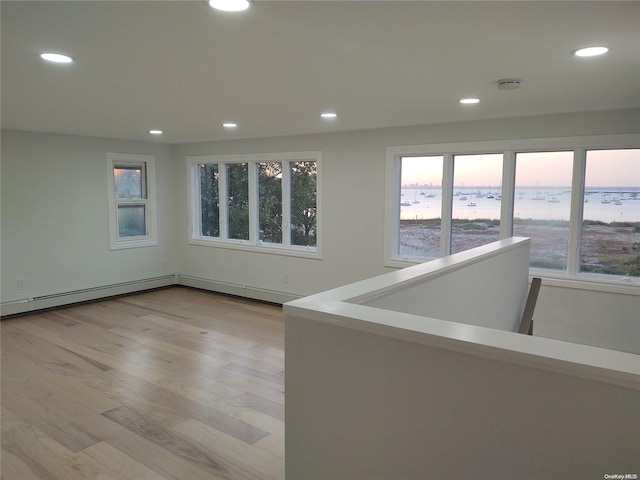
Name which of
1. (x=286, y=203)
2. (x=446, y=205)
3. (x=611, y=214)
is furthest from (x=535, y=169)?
(x=286, y=203)

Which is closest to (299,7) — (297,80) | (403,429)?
(297,80)

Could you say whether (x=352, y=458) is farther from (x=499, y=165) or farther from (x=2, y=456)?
(x=499, y=165)

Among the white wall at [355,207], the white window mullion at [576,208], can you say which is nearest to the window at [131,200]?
the white wall at [355,207]

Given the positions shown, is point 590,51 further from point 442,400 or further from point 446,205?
point 446,205

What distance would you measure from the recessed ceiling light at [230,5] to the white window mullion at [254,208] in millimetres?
4824

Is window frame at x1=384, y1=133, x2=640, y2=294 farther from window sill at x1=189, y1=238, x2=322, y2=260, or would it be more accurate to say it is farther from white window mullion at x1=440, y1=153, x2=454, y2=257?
window sill at x1=189, y1=238, x2=322, y2=260

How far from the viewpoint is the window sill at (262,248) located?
5.99m

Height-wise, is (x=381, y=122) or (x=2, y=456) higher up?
(x=381, y=122)

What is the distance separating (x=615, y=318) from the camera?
160 inches

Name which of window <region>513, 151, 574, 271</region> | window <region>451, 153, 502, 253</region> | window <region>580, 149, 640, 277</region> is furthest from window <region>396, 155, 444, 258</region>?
window <region>580, 149, 640, 277</region>

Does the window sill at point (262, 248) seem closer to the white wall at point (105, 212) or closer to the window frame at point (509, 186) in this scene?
Answer: the white wall at point (105, 212)

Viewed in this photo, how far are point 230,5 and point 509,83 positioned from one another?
193cm

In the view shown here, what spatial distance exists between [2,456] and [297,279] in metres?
3.83

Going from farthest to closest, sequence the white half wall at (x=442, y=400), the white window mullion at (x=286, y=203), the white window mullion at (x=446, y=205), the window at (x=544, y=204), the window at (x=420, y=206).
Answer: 1. the white window mullion at (x=286, y=203)
2. the window at (x=420, y=206)
3. the white window mullion at (x=446, y=205)
4. the window at (x=544, y=204)
5. the white half wall at (x=442, y=400)
